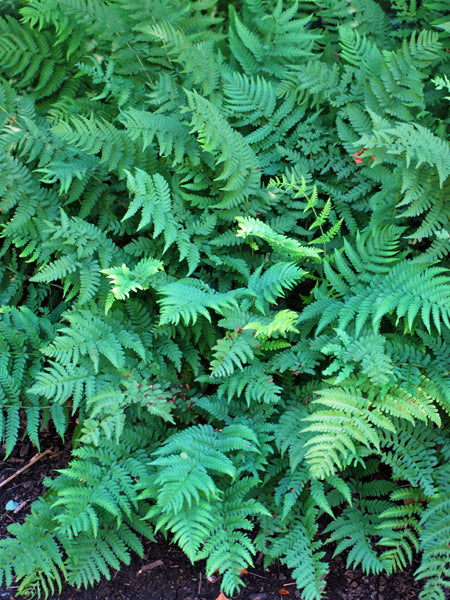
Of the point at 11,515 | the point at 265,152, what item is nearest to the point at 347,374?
the point at 265,152

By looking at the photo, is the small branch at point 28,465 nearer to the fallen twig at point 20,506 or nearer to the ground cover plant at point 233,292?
the fallen twig at point 20,506

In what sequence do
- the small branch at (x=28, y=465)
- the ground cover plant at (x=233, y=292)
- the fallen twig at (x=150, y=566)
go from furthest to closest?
the small branch at (x=28, y=465), the fallen twig at (x=150, y=566), the ground cover plant at (x=233, y=292)

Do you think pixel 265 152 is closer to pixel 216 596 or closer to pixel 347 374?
pixel 347 374

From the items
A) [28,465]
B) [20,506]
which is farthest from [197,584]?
[28,465]

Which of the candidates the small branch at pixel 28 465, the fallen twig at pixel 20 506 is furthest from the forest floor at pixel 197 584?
the small branch at pixel 28 465

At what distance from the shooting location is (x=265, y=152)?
12.0ft

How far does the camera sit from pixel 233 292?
3.04 m

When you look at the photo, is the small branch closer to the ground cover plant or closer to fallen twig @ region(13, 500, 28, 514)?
fallen twig @ region(13, 500, 28, 514)

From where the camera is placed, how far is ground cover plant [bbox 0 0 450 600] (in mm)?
2703

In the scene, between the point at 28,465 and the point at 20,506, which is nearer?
the point at 20,506

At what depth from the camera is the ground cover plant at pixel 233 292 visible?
8.87ft

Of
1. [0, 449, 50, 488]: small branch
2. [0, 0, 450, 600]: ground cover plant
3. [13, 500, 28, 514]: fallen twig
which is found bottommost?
[13, 500, 28, 514]: fallen twig

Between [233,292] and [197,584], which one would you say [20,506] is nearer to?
[197,584]

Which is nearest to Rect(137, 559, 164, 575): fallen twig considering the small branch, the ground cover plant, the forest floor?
the forest floor
